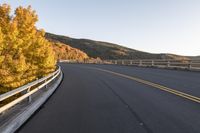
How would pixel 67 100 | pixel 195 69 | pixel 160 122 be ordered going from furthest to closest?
pixel 195 69 < pixel 67 100 < pixel 160 122

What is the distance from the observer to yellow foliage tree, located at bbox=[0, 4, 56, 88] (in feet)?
103

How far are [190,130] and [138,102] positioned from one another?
433cm

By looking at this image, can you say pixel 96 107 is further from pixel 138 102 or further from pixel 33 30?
pixel 33 30

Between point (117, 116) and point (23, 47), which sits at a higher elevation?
point (23, 47)

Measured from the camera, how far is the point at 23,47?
1507 inches

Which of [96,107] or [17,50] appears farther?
[17,50]

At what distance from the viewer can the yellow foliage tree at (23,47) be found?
103 ft

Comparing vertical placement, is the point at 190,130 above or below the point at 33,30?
below

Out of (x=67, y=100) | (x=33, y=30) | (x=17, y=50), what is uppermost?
(x=33, y=30)

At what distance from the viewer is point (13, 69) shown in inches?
1219

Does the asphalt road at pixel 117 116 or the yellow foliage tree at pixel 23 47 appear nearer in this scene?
the asphalt road at pixel 117 116

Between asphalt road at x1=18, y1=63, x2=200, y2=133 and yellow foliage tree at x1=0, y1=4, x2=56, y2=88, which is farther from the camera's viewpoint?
yellow foliage tree at x1=0, y1=4, x2=56, y2=88

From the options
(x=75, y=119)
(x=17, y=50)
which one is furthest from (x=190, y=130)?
(x=17, y=50)

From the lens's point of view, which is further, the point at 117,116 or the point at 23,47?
the point at 23,47
